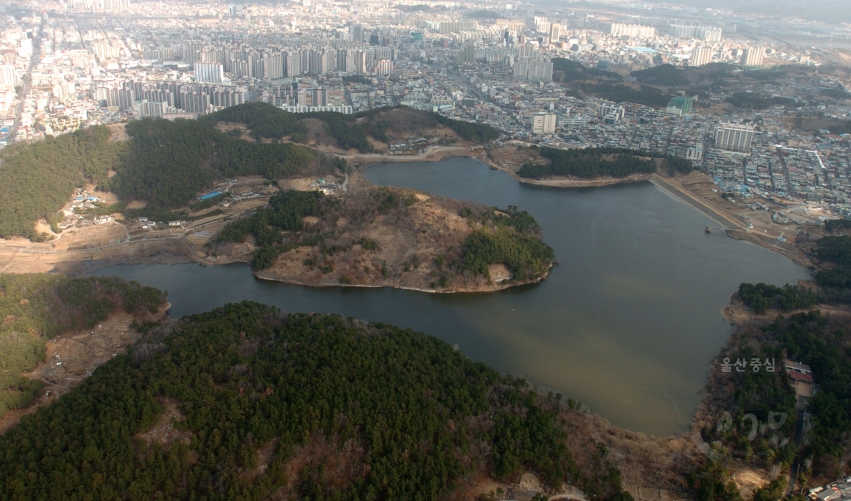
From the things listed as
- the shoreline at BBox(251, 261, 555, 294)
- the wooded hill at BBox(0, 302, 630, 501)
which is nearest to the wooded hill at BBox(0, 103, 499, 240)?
the shoreline at BBox(251, 261, 555, 294)

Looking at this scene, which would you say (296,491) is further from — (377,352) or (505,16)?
(505,16)

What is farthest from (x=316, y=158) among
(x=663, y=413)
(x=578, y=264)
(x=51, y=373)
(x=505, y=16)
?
(x=505, y=16)

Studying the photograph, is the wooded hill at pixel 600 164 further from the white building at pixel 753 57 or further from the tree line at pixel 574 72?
the white building at pixel 753 57

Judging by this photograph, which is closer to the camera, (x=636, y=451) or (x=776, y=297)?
(x=636, y=451)

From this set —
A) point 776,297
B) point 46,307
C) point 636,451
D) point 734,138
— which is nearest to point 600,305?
point 776,297

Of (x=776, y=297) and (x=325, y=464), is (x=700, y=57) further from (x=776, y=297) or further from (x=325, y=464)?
(x=325, y=464)

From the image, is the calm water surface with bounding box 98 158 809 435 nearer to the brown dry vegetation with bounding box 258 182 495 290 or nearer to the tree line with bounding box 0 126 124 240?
the brown dry vegetation with bounding box 258 182 495 290
